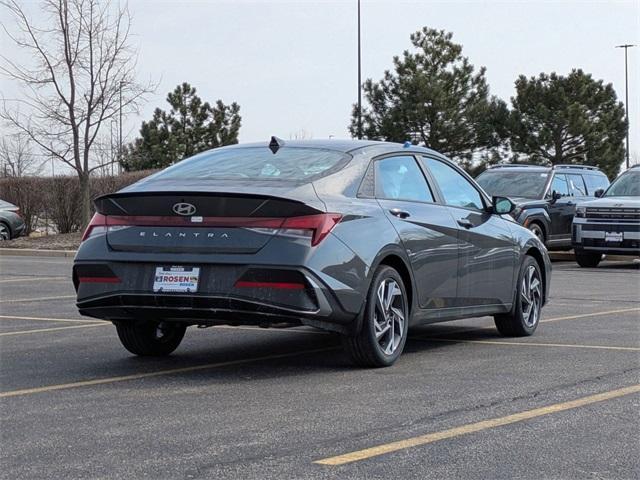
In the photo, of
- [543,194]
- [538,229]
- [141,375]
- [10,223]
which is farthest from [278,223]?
[10,223]

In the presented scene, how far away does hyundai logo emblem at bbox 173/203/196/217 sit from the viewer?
794cm

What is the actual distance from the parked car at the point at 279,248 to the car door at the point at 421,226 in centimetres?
1

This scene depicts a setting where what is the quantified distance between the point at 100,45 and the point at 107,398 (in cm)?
2388

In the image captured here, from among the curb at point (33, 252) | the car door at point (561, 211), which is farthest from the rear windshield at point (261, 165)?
the curb at point (33, 252)

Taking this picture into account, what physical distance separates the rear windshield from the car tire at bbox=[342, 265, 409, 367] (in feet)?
2.71

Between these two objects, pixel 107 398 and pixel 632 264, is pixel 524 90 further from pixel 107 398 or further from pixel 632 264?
pixel 107 398

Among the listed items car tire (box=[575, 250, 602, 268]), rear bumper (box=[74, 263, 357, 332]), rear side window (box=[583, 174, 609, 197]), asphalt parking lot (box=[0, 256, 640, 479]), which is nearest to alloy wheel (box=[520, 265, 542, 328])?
Answer: asphalt parking lot (box=[0, 256, 640, 479])

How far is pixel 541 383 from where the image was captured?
7.77 metres

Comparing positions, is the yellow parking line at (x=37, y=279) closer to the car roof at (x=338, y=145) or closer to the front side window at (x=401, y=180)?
the car roof at (x=338, y=145)

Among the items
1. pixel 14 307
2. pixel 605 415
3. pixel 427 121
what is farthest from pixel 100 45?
pixel 427 121

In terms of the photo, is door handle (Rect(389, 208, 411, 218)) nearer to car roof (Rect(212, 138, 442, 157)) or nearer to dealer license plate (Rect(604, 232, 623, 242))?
car roof (Rect(212, 138, 442, 157))

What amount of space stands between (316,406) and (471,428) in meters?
1.01

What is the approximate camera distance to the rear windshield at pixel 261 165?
838 centimetres

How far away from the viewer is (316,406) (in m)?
6.91
